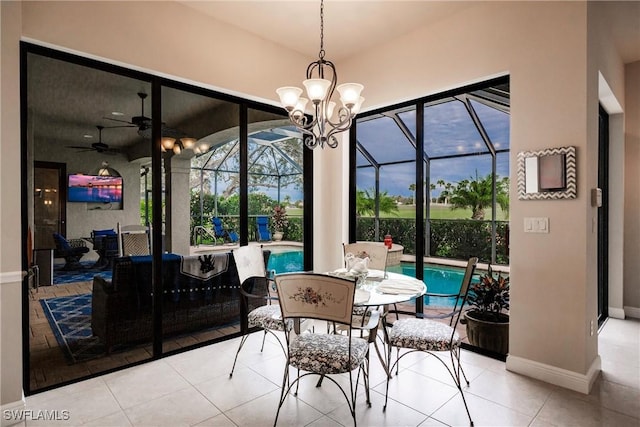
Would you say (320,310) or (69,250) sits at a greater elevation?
(69,250)

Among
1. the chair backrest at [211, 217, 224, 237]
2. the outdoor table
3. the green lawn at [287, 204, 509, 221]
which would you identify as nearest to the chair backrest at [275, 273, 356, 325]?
the outdoor table

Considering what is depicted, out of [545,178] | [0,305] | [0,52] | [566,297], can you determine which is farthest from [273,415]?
[0,52]

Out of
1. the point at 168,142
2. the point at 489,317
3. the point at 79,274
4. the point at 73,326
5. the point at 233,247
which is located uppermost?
the point at 168,142

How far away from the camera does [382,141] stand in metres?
7.51

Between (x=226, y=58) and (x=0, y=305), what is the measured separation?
2667 millimetres

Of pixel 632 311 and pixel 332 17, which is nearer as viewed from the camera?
pixel 332 17

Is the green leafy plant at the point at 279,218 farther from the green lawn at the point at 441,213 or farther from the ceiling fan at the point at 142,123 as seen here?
the green lawn at the point at 441,213

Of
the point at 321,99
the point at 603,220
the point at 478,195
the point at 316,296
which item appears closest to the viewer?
the point at 316,296

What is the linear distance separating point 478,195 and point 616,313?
3.31 m

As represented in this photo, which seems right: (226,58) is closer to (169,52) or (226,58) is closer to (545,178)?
(169,52)

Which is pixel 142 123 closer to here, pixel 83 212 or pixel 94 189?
pixel 94 189

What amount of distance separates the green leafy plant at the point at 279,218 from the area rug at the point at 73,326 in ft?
6.46

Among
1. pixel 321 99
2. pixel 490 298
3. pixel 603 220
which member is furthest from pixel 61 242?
pixel 603 220

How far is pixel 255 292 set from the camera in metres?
3.89
